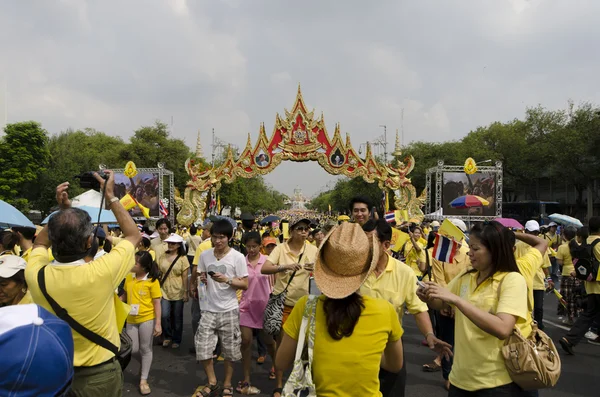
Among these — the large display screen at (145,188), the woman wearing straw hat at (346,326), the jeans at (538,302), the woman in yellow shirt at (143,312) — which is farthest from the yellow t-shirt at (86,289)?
the large display screen at (145,188)

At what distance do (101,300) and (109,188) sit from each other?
2.21ft

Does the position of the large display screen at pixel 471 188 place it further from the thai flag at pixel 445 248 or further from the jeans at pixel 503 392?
the jeans at pixel 503 392

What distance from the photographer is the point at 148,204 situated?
2434cm

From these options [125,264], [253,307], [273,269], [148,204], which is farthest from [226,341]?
[148,204]

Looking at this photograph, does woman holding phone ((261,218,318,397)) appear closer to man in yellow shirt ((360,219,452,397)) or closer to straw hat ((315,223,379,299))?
man in yellow shirt ((360,219,452,397))

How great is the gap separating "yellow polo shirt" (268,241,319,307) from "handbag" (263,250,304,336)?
0.05 meters

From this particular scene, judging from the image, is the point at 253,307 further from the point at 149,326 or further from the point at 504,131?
the point at 504,131

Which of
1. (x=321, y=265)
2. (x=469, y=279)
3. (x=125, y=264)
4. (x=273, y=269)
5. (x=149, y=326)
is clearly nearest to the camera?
(x=321, y=265)

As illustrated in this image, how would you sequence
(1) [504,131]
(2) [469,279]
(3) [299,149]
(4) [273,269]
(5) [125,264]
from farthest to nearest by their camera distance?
(1) [504,131]
(3) [299,149]
(4) [273,269]
(2) [469,279]
(5) [125,264]

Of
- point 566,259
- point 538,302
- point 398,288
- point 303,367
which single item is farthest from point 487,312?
point 566,259

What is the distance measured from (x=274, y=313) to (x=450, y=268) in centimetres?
226

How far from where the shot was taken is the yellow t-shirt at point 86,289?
235 centimetres

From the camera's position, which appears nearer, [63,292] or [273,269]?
[63,292]

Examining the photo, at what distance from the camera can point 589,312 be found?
6.03 meters
